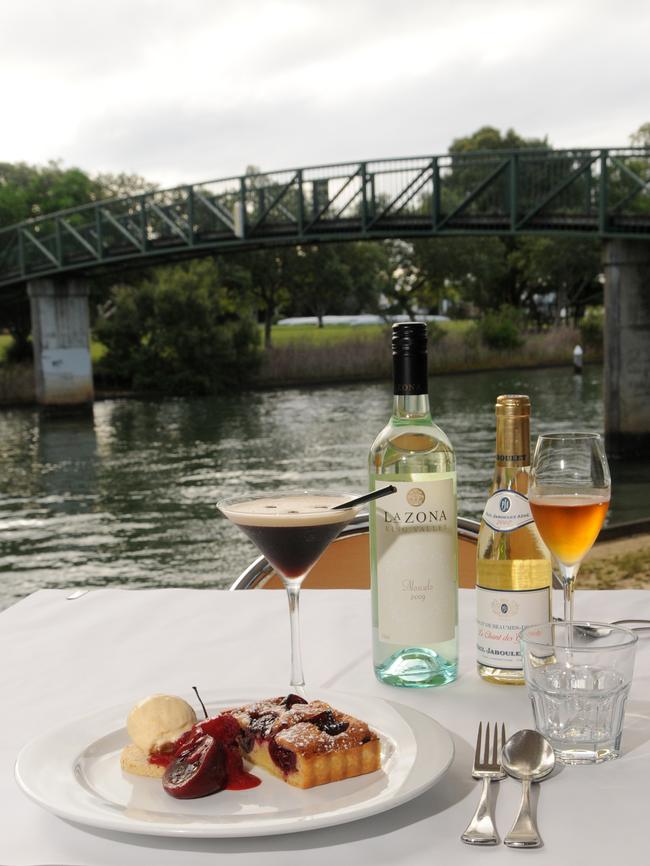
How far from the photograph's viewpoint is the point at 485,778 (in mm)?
992

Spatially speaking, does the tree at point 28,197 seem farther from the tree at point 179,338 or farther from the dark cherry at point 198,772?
the dark cherry at point 198,772

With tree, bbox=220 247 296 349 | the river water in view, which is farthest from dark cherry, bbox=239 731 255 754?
tree, bbox=220 247 296 349

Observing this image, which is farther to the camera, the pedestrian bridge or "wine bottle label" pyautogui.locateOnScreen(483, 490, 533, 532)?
the pedestrian bridge

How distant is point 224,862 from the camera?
2.87ft

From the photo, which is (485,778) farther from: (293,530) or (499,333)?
(499,333)

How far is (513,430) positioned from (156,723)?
23.3 inches

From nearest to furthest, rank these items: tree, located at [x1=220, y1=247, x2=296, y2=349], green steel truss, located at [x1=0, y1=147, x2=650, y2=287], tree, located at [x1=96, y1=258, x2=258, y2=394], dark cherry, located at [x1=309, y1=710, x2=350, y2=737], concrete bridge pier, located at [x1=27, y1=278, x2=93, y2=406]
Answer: dark cherry, located at [x1=309, y1=710, x2=350, y2=737] → green steel truss, located at [x1=0, y1=147, x2=650, y2=287] → concrete bridge pier, located at [x1=27, y1=278, x2=93, y2=406] → tree, located at [x1=96, y1=258, x2=258, y2=394] → tree, located at [x1=220, y1=247, x2=296, y2=349]

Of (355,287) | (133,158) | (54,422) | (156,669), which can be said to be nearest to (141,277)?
(355,287)

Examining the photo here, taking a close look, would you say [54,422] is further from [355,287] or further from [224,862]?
[224,862]

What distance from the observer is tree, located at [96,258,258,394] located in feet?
106

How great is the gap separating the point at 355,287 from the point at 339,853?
142 feet

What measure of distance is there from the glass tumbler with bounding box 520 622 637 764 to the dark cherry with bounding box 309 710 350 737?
0.24 meters

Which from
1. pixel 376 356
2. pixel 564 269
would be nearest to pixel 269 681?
pixel 376 356

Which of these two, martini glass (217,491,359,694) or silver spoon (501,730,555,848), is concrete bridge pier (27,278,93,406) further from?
silver spoon (501,730,555,848)
